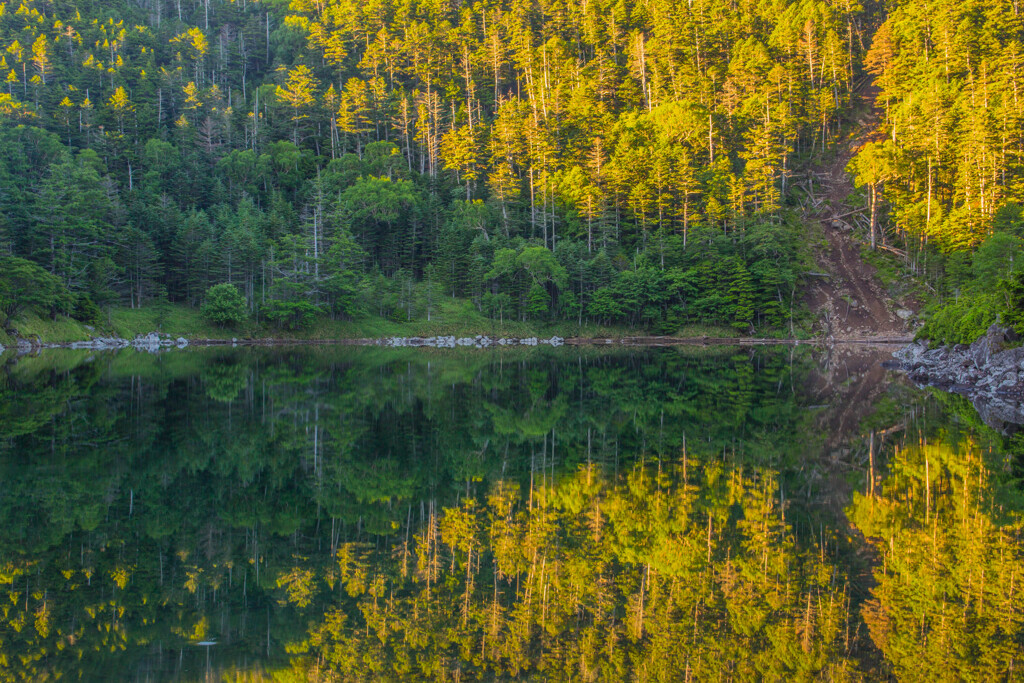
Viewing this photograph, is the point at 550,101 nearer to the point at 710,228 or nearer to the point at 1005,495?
the point at 710,228

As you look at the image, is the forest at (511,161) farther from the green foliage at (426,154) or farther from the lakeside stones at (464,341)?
the lakeside stones at (464,341)

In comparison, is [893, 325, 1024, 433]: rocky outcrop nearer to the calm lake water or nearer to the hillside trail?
the calm lake water

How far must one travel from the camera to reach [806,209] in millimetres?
81000

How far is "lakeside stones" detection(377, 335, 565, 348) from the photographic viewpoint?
234 ft

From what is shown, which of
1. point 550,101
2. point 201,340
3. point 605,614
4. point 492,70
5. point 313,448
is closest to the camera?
point 605,614

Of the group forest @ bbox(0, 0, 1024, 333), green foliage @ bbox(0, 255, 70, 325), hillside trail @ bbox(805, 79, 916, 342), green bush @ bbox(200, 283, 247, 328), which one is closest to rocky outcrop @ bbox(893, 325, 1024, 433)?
forest @ bbox(0, 0, 1024, 333)

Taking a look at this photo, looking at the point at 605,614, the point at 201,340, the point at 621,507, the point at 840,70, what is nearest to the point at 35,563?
the point at 605,614

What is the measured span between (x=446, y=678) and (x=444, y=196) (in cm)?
8899

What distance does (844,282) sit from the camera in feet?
233

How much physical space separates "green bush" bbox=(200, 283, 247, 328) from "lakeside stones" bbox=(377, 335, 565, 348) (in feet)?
45.0

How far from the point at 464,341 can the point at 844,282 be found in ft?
125

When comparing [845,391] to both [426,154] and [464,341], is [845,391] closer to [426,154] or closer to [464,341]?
[464,341]

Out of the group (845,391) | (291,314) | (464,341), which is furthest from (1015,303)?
(291,314)

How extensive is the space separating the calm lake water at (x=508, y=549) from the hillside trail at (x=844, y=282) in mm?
52532
